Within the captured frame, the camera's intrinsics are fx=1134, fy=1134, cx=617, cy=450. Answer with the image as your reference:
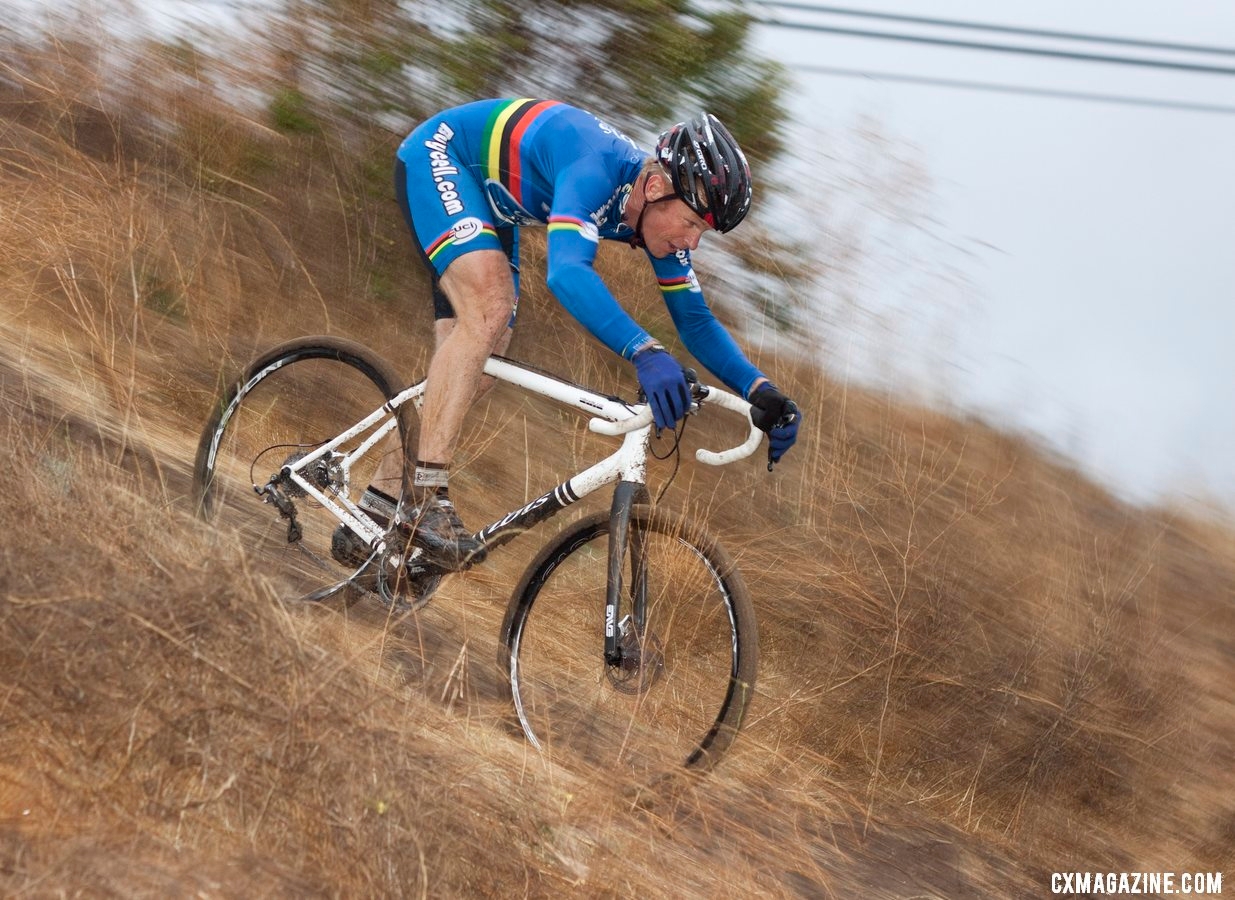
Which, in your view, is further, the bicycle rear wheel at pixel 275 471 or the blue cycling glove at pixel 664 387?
the bicycle rear wheel at pixel 275 471

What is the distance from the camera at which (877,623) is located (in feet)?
16.0

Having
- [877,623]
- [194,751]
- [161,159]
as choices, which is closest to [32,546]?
[194,751]

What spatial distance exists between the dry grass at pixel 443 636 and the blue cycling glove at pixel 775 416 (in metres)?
1.08

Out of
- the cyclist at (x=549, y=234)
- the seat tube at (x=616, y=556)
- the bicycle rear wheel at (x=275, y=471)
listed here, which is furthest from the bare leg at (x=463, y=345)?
the seat tube at (x=616, y=556)

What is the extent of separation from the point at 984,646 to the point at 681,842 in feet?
7.52

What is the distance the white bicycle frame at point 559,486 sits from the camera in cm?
345

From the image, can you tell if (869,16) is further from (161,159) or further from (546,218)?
(546,218)

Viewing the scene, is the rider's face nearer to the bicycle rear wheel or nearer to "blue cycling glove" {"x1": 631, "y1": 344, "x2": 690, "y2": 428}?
"blue cycling glove" {"x1": 631, "y1": 344, "x2": 690, "y2": 428}

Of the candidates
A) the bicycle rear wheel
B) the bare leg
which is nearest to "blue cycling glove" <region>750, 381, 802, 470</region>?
the bare leg

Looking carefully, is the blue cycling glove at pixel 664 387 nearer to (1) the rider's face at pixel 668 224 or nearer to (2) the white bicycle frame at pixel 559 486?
(2) the white bicycle frame at pixel 559 486

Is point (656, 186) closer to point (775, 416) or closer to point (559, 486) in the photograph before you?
point (775, 416)

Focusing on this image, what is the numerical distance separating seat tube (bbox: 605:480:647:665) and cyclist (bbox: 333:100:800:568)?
34cm

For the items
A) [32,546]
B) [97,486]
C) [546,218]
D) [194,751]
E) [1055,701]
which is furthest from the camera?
[1055,701]

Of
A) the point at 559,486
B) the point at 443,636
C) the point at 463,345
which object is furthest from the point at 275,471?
the point at 559,486
